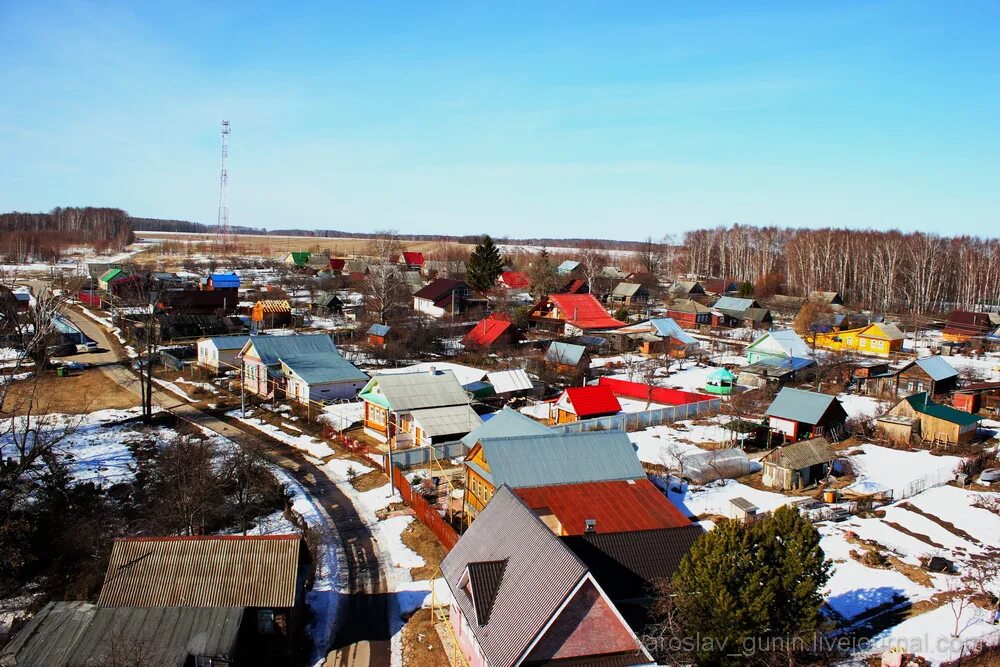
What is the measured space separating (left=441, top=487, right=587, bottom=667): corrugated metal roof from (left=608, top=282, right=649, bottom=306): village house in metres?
65.8

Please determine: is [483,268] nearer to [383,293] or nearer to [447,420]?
[383,293]

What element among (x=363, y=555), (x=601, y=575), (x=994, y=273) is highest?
(x=994, y=273)

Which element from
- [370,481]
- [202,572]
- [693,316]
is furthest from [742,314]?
[202,572]

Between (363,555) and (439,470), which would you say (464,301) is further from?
(363,555)

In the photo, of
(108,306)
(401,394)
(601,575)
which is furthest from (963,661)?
(108,306)

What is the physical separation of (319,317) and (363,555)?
45.4m

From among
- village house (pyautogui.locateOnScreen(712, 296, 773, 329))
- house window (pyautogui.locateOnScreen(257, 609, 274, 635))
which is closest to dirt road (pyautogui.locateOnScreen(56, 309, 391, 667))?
house window (pyautogui.locateOnScreen(257, 609, 274, 635))

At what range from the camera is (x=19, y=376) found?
42.1 m

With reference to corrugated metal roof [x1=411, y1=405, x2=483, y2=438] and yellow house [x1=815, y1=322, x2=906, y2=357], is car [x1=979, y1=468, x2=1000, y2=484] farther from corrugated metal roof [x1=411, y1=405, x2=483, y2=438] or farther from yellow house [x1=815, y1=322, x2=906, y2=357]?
yellow house [x1=815, y1=322, x2=906, y2=357]

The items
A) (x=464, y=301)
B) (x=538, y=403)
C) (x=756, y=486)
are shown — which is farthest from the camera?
(x=464, y=301)

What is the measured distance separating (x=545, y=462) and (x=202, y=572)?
10.9 metres

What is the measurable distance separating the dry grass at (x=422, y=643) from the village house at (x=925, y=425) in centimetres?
2708

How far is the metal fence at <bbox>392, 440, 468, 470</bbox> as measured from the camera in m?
29.4

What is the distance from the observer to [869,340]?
57.7 m
